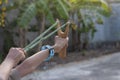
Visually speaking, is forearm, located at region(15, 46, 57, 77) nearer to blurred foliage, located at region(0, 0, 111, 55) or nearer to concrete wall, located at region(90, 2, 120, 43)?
blurred foliage, located at region(0, 0, 111, 55)

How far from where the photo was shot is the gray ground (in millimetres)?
9133

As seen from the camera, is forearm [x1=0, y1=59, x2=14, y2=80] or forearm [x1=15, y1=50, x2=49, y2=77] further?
forearm [x1=15, y1=50, x2=49, y2=77]

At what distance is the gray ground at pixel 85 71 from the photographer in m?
9.13

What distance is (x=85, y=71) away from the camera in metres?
9.98

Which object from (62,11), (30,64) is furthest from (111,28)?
(30,64)

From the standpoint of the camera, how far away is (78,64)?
11195 mm

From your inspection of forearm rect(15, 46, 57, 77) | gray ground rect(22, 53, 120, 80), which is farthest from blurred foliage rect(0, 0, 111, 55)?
forearm rect(15, 46, 57, 77)

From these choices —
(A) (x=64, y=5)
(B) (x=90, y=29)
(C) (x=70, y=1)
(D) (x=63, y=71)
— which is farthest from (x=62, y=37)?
(B) (x=90, y=29)

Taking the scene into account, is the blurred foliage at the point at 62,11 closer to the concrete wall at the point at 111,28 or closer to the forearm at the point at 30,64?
the concrete wall at the point at 111,28

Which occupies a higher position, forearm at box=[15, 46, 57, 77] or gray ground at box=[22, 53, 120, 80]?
forearm at box=[15, 46, 57, 77]

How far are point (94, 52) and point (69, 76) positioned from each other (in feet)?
13.2

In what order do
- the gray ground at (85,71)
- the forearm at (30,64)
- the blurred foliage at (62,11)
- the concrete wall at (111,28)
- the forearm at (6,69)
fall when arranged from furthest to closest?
1. the concrete wall at (111,28)
2. the blurred foliage at (62,11)
3. the gray ground at (85,71)
4. the forearm at (30,64)
5. the forearm at (6,69)

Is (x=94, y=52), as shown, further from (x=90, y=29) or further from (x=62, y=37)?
(x=62, y=37)

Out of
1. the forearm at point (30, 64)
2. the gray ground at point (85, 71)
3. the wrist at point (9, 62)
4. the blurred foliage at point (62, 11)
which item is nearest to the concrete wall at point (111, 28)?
the blurred foliage at point (62, 11)
